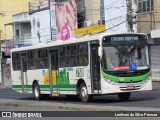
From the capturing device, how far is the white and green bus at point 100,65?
2259 cm

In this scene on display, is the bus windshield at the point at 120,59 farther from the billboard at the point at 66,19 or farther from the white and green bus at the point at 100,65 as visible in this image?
the billboard at the point at 66,19

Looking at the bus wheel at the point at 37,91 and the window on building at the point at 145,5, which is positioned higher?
the window on building at the point at 145,5

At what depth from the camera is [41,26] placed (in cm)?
5156

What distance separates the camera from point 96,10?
44.4 meters

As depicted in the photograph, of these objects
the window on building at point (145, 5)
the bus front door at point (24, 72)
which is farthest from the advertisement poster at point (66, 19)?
the bus front door at point (24, 72)

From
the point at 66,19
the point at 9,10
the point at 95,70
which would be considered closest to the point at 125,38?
the point at 95,70

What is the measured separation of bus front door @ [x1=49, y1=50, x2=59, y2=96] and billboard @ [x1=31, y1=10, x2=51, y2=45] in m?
22.7

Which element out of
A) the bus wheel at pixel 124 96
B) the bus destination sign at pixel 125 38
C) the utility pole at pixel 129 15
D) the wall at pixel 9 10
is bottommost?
the bus wheel at pixel 124 96

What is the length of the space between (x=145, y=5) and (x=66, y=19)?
32.1ft

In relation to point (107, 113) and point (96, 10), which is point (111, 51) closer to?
point (107, 113)

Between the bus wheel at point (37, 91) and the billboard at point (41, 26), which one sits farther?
the billboard at point (41, 26)

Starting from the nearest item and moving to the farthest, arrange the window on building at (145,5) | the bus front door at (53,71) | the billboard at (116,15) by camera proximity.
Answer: the bus front door at (53,71), the window on building at (145,5), the billboard at (116,15)

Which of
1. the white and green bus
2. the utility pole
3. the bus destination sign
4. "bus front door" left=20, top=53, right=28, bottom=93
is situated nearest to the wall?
the utility pole

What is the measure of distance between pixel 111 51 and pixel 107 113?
6.38 m
